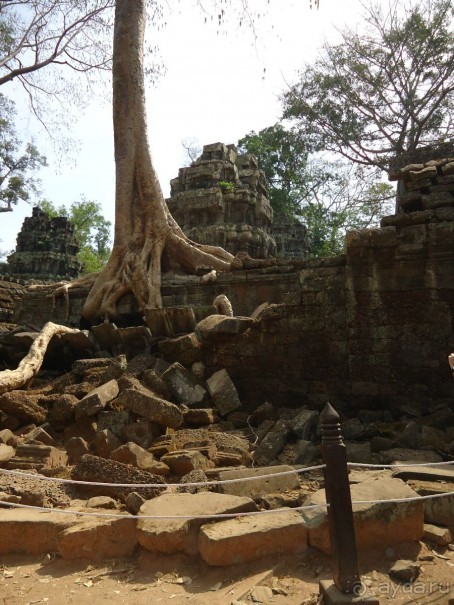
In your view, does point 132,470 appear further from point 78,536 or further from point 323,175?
point 323,175

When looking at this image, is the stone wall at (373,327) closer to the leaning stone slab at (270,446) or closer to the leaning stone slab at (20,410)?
the leaning stone slab at (270,446)

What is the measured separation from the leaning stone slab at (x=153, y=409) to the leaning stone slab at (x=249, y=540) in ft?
5.53

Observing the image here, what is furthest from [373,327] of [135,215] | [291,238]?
[291,238]

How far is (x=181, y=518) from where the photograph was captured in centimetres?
224

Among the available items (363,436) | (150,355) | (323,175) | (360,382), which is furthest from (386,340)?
(323,175)

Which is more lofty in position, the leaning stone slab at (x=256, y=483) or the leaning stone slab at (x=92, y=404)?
the leaning stone slab at (x=92, y=404)

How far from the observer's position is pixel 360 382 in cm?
448

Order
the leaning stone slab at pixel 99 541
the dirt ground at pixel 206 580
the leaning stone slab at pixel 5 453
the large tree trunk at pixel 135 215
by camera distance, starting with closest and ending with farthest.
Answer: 1. the dirt ground at pixel 206 580
2. the leaning stone slab at pixel 99 541
3. the leaning stone slab at pixel 5 453
4. the large tree trunk at pixel 135 215

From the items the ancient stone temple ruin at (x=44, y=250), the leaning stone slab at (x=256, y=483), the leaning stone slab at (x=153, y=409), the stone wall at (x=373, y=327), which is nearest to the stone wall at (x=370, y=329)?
the stone wall at (x=373, y=327)

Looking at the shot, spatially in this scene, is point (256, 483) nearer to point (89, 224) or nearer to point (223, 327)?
point (223, 327)

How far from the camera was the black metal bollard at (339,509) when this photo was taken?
1.77 meters

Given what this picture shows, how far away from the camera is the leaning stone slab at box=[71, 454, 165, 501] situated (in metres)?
2.90

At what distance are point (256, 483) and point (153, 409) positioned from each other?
1366 mm

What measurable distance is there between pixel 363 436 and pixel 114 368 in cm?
255
